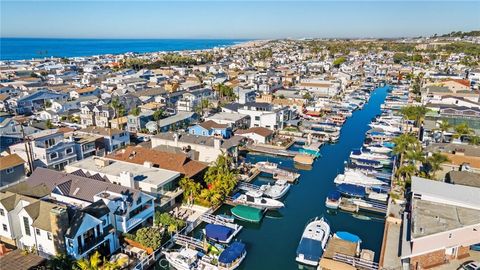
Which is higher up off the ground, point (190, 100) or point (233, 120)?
point (190, 100)

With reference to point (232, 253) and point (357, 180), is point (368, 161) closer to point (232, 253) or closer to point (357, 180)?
point (357, 180)

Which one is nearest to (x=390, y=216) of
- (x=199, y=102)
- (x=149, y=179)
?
(x=149, y=179)

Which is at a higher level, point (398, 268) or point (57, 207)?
point (57, 207)

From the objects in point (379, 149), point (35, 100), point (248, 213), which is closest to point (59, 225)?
point (248, 213)

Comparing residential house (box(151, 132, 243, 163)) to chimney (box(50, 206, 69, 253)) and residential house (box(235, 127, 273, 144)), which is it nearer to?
residential house (box(235, 127, 273, 144))

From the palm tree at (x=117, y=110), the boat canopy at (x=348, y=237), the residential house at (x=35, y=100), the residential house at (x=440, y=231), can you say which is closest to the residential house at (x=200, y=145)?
the palm tree at (x=117, y=110)

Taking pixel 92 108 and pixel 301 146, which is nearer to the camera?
pixel 301 146

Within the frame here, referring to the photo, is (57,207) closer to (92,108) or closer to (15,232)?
(15,232)
